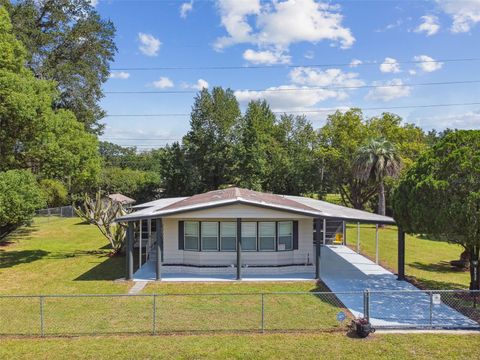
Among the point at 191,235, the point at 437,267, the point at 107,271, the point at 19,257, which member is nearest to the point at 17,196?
the point at 107,271

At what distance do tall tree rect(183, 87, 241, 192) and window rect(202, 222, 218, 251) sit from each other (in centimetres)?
2624

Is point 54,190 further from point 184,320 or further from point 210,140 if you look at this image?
point 184,320

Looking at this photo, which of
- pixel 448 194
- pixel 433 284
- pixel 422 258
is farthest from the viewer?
pixel 422 258

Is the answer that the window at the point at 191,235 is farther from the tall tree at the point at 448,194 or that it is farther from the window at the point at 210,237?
the tall tree at the point at 448,194

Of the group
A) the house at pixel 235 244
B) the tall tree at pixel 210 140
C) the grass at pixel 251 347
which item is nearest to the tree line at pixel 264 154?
the tall tree at pixel 210 140

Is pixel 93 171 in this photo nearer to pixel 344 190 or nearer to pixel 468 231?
pixel 468 231

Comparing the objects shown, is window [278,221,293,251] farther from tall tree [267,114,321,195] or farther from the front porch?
tall tree [267,114,321,195]

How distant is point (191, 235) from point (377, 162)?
70.8 feet

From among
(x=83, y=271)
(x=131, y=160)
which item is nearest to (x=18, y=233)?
(x=83, y=271)

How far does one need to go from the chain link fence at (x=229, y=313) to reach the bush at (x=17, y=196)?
6.04m

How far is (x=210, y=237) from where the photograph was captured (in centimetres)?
1845

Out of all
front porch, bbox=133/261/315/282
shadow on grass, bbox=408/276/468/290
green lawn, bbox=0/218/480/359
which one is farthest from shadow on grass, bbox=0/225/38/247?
shadow on grass, bbox=408/276/468/290

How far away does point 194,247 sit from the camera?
1853cm

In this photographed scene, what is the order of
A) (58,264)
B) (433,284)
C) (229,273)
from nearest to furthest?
(433,284)
(229,273)
(58,264)
